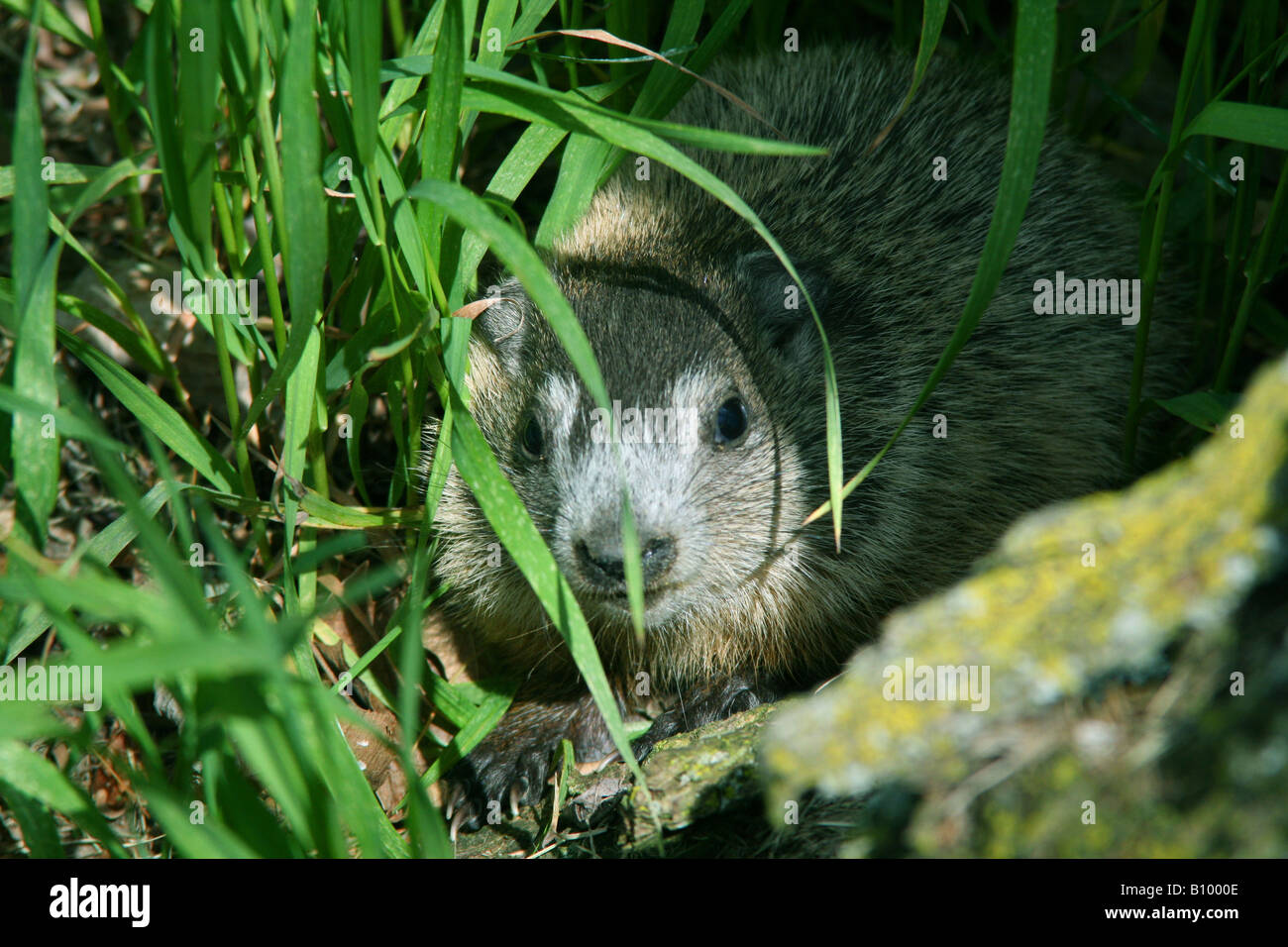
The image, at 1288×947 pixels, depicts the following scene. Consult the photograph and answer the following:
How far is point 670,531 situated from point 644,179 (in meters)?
1.70

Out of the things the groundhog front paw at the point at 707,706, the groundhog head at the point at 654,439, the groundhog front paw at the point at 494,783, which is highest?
the groundhog head at the point at 654,439

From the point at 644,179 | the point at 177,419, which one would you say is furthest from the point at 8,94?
the point at 644,179

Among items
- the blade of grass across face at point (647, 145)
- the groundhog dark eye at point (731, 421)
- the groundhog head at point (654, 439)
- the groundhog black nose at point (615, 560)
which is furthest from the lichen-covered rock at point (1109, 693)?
the groundhog dark eye at point (731, 421)

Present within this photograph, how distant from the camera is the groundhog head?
11.2ft

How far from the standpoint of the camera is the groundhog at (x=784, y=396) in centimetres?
365

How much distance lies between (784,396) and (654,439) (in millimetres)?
621

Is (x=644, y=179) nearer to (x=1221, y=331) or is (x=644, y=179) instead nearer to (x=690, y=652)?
(x=690, y=652)

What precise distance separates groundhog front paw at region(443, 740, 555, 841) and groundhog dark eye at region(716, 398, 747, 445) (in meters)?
1.32

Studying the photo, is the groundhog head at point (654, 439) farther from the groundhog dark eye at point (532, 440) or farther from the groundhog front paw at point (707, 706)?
the groundhog front paw at point (707, 706)

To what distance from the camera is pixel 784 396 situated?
3.90 m

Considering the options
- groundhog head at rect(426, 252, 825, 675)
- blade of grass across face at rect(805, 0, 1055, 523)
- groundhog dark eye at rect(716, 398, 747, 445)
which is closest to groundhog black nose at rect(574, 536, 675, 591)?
groundhog head at rect(426, 252, 825, 675)

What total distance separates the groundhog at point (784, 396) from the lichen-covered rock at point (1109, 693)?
1.46m

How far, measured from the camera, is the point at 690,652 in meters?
4.03

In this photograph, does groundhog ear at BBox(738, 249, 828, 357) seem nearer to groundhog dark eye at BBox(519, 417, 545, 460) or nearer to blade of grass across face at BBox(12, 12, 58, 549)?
groundhog dark eye at BBox(519, 417, 545, 460)
